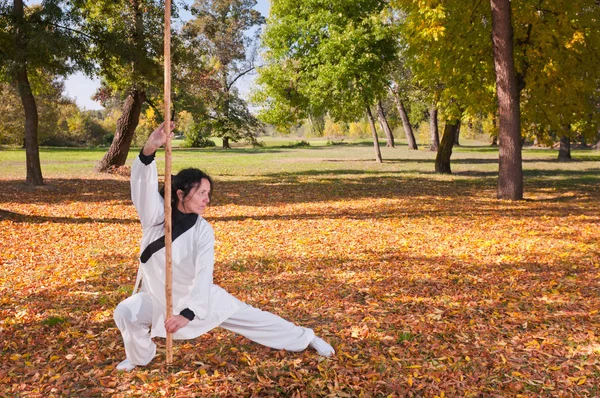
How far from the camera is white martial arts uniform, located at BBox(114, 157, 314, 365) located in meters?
4.16

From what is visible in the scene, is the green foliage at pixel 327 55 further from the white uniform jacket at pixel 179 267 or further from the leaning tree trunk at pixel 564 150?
the white uniform jacket at pixel 179 267

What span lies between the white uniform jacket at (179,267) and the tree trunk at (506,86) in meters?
12.7

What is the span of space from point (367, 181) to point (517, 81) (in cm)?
724

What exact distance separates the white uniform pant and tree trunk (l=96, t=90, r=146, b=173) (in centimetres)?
1813

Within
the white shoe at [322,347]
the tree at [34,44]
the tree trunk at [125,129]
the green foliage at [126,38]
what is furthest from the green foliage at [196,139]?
the white shoe at [322,347]

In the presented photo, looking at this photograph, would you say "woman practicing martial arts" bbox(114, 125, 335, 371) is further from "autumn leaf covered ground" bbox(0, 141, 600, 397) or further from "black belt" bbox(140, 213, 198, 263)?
"autumn leaf covered ground" bbox(0, 141, 600, 397)

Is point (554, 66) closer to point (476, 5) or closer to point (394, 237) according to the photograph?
point (476, 5)

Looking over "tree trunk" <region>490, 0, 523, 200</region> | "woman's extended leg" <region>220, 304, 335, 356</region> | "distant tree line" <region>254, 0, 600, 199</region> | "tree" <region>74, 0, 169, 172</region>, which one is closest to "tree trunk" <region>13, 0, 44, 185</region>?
"tree" <region>74, 0, 169, 172</region>

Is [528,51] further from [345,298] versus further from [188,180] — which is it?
[188,180]

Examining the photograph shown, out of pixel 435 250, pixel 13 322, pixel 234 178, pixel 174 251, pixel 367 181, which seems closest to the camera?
pixel 174 251

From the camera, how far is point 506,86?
1466 cm

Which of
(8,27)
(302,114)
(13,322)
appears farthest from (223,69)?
(13,322)

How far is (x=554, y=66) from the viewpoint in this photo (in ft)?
50.5

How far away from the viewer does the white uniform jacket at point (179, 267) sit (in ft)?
13.6
